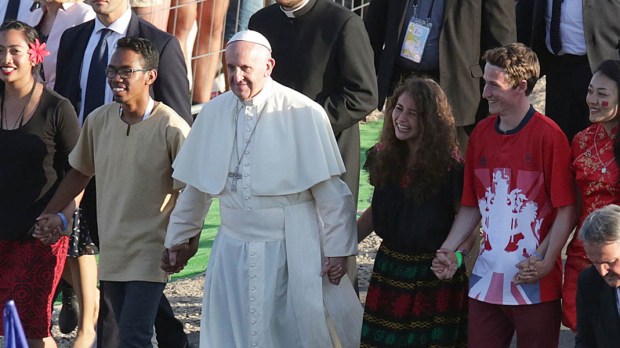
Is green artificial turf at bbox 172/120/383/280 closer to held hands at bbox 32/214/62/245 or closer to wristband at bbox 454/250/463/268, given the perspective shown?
held hands at bbox 32/214/62/245

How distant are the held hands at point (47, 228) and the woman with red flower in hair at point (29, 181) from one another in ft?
0.15

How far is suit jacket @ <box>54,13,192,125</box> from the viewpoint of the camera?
7.36 m

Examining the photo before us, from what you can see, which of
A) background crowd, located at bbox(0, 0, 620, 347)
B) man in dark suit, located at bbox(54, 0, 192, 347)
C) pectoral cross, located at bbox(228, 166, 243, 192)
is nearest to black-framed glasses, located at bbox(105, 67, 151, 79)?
background crowd, located at bbox(0, 0, 620, 347)

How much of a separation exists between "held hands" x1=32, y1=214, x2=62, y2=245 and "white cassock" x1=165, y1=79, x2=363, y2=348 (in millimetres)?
772

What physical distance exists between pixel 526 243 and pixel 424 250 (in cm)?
47

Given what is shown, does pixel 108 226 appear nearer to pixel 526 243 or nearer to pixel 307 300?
pixel 307 300

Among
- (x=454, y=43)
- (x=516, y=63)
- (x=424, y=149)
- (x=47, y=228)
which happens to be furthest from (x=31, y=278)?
(x=516, y=63)

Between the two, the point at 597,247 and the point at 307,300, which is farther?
the point at 307,300

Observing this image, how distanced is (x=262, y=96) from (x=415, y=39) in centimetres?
143

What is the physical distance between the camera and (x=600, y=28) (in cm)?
757

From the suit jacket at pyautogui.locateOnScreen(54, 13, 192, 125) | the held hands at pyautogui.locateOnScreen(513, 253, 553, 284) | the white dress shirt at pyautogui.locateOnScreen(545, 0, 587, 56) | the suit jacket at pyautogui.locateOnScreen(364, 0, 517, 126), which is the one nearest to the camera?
the held hands at pyautogui.locateOnScreen(513, 253, 553, 284)

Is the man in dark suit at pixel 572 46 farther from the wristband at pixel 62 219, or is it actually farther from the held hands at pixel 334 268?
the wristband at pixel 62 219

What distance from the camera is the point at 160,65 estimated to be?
24.2 feet

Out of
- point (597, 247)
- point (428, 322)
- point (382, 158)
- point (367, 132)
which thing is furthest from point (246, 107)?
point (367, 132)
